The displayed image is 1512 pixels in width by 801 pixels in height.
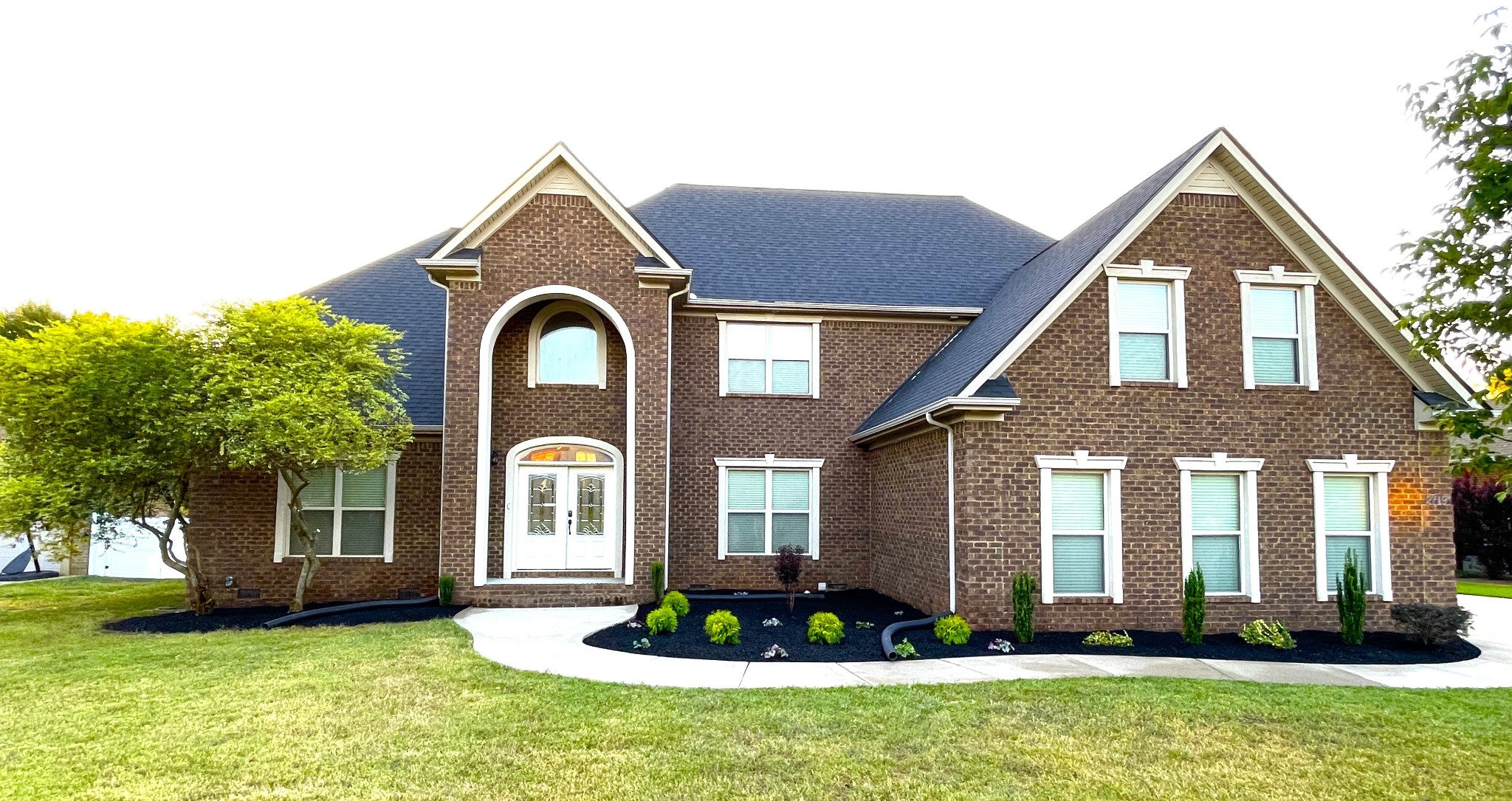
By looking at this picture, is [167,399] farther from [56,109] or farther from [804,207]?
[804,207]

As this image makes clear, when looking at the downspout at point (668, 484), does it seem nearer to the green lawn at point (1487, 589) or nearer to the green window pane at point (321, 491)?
the green window pane at point (321, 491)

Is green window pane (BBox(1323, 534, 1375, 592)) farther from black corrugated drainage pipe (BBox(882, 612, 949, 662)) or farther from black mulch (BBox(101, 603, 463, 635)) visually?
black mulch (BBox(101, 603, 463, 635))

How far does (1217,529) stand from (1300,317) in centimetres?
332

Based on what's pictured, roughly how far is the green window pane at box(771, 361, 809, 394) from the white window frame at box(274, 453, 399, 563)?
21.4ft

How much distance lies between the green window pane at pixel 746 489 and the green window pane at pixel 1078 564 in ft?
18.0

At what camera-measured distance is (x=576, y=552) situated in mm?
14336

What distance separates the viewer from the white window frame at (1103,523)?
11.3 m

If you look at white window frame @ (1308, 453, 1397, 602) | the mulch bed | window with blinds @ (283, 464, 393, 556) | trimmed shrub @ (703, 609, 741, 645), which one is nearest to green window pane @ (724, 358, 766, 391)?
the mulch bed

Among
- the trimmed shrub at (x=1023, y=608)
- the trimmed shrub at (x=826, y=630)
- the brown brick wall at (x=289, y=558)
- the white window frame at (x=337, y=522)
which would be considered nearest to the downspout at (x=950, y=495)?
the trimmed shrub at (x=1023, y=608)

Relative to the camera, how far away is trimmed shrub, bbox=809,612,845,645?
1037 centimetres

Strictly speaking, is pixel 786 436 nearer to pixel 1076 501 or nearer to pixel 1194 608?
pixel 1076 501

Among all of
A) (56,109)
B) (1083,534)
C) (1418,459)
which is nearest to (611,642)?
(1083,534)

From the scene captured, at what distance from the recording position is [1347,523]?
12000 millimetres

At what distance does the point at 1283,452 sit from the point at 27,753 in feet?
45.5
